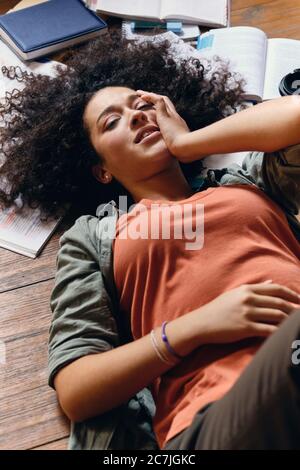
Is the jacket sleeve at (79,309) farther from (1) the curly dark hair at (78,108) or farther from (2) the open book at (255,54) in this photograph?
(2) the open book at (255,54)

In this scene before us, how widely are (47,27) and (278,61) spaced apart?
25.3 inches

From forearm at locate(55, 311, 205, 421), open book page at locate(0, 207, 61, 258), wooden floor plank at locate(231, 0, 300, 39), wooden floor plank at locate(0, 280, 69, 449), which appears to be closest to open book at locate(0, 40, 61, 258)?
open book page at locate(0, 207, 61, 258)

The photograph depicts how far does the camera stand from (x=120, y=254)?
1.09 meters

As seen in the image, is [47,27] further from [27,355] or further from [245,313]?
[245,313]

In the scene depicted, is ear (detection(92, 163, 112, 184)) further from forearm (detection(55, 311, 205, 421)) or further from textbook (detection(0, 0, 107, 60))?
textbook (detection(0, 0, 107, 60))

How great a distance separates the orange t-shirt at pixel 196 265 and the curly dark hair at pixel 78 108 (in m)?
0.25

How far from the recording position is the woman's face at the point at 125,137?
3.86ft

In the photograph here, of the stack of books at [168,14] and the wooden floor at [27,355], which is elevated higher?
the stack of books at [168,14]

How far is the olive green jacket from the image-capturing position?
1032 millimetres

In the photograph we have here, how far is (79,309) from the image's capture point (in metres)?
1.06

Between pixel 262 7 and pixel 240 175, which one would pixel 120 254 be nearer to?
pixel 240 175

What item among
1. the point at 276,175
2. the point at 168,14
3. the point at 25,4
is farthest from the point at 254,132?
the point at 25,4

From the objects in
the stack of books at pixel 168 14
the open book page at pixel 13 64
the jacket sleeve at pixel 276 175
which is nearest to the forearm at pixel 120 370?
the jacket sleeve at pixel 276 175

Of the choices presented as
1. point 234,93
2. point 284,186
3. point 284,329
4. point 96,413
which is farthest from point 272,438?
point 234,93
